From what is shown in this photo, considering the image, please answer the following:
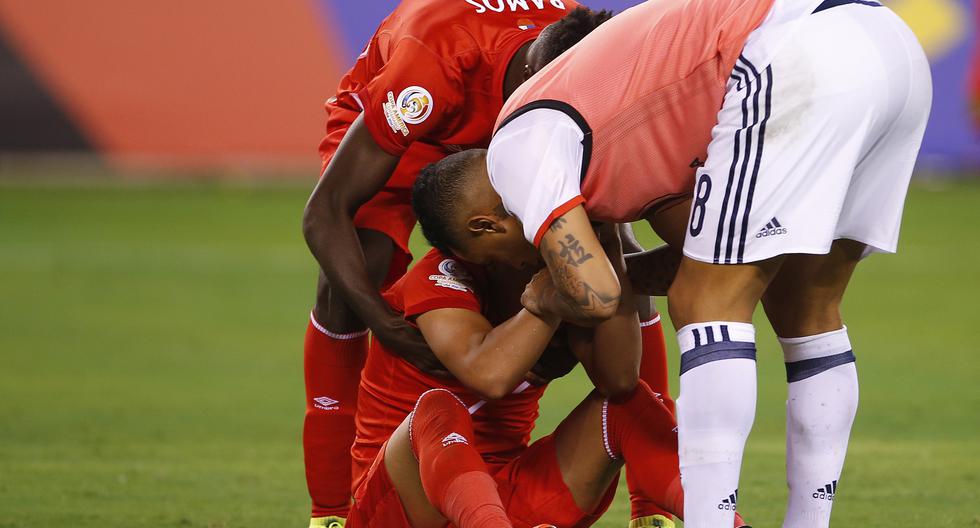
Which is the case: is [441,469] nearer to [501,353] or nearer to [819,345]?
[501,353]

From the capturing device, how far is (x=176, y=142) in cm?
1449

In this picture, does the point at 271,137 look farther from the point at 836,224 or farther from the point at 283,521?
the point at 836,224

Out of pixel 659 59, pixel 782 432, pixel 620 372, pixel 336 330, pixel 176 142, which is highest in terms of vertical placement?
pixel 659 59

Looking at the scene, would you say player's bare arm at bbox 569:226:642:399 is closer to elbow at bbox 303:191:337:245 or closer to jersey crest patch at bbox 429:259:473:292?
jersey crest patch at bbox 429:259:473:292

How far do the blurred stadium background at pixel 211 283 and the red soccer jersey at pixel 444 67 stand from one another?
16cm

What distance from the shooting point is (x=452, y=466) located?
3.19 m

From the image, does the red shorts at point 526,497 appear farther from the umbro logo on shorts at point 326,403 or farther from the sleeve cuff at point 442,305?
the umbro logo on shorts at point 326,403

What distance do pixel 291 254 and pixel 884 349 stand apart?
5.46 meters

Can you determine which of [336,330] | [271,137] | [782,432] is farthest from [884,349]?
[271,137]

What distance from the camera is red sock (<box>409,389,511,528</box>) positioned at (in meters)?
3.11

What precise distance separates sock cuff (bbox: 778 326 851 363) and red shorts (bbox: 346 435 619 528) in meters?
0.58

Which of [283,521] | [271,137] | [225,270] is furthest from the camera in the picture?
[271,137]

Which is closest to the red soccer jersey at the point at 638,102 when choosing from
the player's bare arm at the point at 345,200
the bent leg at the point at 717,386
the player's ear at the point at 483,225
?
the player's ear at the point at 483,225

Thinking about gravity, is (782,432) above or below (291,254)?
above
